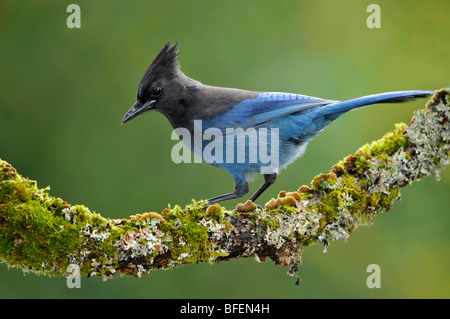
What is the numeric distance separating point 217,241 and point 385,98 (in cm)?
170

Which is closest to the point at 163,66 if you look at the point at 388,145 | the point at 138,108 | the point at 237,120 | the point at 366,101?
the point at 138,108

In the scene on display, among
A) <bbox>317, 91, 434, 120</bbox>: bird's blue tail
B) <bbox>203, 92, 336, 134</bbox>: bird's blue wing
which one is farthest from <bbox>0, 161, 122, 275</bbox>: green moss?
<bbox>317, 91, 434, 120</bbox>: bird's blue tail

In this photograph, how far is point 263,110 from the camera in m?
4.29

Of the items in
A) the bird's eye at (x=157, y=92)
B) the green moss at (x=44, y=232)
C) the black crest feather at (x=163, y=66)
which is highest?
the black crest feather at (x=163, y=66)

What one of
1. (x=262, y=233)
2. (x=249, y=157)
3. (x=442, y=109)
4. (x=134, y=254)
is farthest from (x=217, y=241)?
(x=442, y=109)

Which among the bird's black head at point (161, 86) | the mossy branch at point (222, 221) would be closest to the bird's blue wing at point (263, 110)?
the bird's black head at point (161, 86)

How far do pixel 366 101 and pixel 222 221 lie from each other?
156cm

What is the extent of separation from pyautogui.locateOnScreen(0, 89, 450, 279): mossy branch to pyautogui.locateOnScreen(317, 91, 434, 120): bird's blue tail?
0.18 meters

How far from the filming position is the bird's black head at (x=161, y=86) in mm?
4312

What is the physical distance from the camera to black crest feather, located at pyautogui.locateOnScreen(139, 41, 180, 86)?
170 inches

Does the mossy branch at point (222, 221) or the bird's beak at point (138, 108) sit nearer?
the mossy branch at point (222, 221)

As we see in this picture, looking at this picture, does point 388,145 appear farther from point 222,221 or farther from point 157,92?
point 157,92

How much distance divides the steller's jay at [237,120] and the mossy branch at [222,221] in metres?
0.65

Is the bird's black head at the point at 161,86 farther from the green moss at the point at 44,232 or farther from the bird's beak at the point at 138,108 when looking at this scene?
the green moss at the point at 44,232
